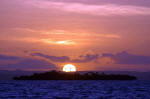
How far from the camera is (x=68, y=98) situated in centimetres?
8038

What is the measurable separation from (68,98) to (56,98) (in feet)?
8.23

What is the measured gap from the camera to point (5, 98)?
78.6 metres

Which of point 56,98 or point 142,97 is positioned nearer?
point 56,98

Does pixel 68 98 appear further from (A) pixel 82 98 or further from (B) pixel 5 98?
(B) pixel 5 98

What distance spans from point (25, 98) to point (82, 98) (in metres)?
10.4

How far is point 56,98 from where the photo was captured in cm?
7912

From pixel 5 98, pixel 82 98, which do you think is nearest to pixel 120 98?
pixel 82 98

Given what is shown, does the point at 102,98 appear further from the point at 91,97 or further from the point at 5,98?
the point at 5,98

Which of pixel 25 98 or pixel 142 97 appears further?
pixel 142 97

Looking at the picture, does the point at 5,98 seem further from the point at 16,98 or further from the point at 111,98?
the point at 111,98

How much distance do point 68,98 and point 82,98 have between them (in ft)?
8.64

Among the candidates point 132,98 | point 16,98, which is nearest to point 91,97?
point 132,98

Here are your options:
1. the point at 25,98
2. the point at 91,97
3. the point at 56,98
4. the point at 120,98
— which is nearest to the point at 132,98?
the point at 120,98

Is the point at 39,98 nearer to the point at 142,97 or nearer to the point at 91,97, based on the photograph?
the point at 91,97
